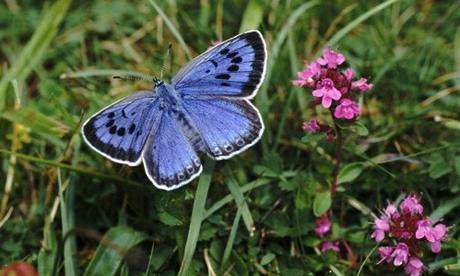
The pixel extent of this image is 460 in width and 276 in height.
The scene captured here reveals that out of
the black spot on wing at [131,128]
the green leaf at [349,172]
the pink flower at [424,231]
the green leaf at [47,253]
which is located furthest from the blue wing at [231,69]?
the green leaf at [47,253]

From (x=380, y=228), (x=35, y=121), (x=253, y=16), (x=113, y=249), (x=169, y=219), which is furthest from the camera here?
(x=253, y=16)

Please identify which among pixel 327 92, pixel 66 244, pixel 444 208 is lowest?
pixel 444 208

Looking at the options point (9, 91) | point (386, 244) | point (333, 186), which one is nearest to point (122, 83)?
point (9, 91)

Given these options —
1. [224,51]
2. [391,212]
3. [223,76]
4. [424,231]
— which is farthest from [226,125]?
[424,231]

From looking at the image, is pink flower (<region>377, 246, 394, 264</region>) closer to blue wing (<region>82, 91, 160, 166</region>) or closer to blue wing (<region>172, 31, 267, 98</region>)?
blue wing (<region>172, 31, 267, 98</region>)

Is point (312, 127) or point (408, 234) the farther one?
point (312, 127)

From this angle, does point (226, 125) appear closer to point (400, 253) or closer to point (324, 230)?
point (324, 230)

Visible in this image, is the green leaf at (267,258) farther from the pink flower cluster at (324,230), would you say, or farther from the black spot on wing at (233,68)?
the black spot on wing at (233,68)
